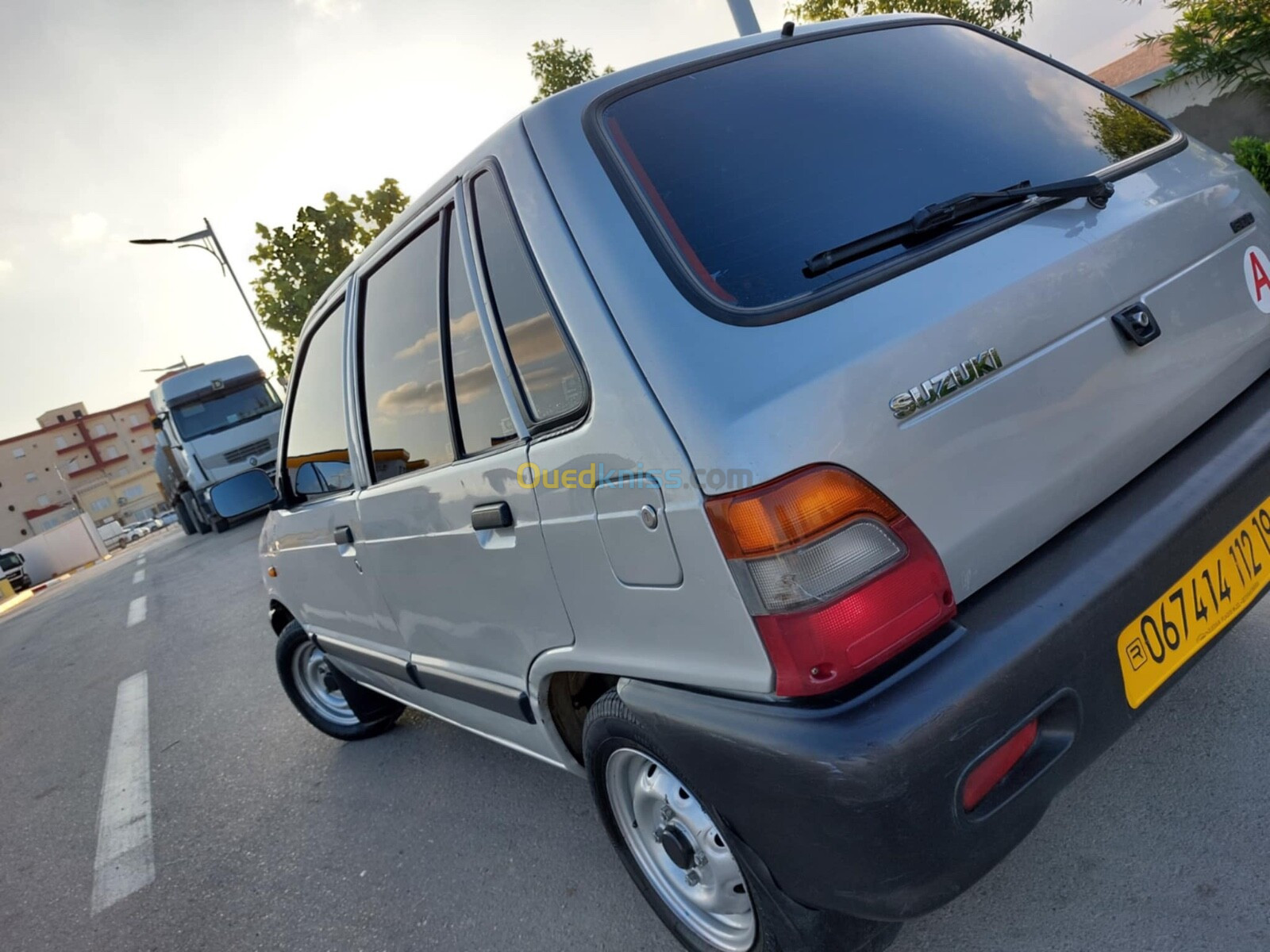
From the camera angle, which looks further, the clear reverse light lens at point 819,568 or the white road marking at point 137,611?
the white road marking at point 137,611

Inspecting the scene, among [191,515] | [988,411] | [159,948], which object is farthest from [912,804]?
[191,515]

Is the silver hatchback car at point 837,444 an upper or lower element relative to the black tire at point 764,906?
upper

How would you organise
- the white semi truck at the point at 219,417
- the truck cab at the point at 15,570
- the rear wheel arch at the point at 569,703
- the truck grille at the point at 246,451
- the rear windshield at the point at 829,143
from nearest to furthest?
the rear windshield at the point at 829,143 < the rear wheel arch at the point at 569,703 < the white semi truck at the point at 219,417 < the truck grille at the point at 246,451 < the truck cab at the point at 15,570

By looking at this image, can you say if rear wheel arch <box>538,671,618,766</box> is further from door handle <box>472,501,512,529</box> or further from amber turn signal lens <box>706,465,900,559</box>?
amber turn signal lens <box>706,465,900,559</box>

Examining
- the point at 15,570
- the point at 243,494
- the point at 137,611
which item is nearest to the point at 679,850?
the point at 243,494

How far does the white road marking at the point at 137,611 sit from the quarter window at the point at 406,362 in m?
9.05

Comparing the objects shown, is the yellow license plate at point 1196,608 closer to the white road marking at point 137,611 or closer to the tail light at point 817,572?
the tail light at point 817,572

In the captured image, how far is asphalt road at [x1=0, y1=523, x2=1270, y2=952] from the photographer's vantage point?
195 centimetres

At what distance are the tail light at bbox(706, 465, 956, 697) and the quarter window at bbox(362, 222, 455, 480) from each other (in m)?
1.09

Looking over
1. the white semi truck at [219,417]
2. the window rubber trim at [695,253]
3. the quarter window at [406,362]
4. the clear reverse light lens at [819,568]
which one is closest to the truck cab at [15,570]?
the white semi truck at [219,417]

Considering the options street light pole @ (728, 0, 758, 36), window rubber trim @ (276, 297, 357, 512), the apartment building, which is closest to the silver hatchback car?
window rubber trim @ (276, 297, 357, 512)

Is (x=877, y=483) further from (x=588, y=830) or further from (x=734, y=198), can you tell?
(x=588, y=830)

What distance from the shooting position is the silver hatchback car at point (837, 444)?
1443 millimetres
